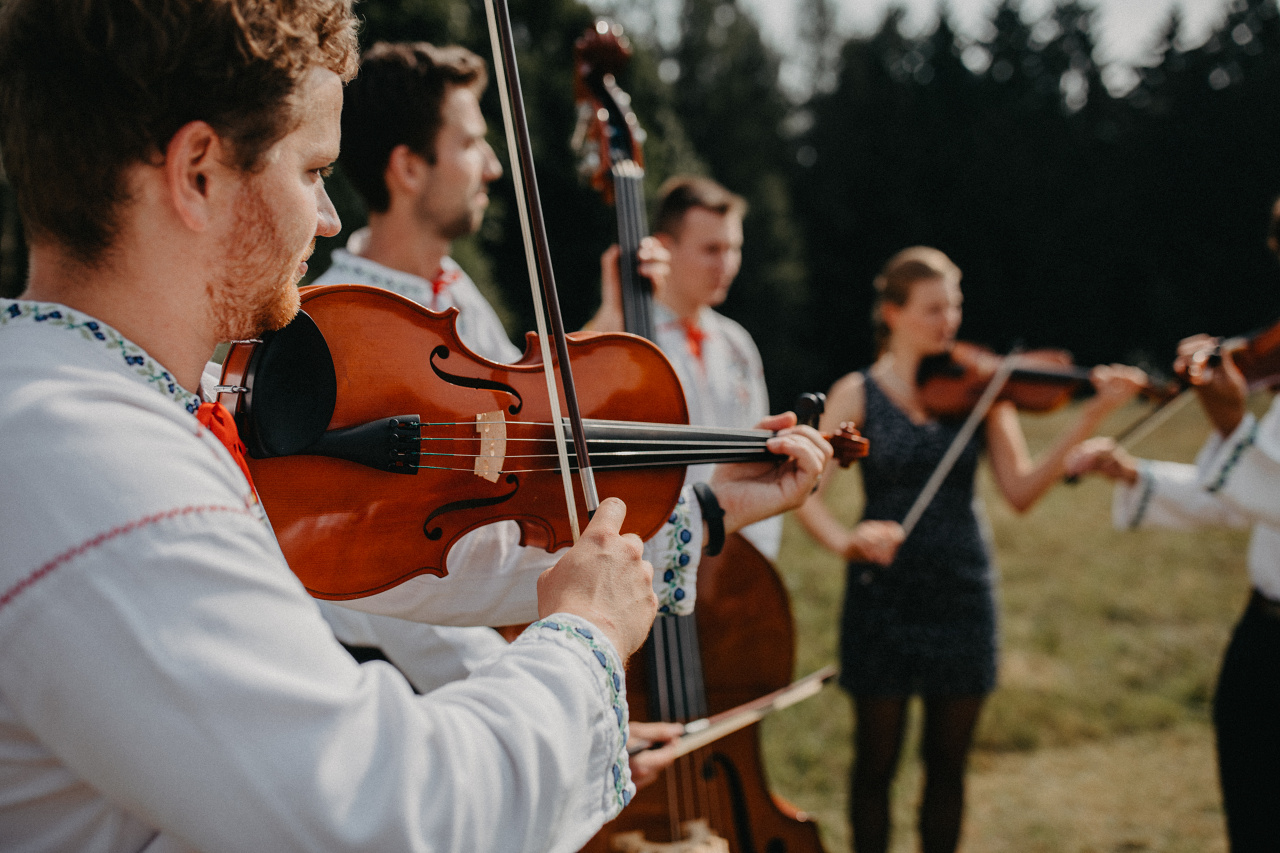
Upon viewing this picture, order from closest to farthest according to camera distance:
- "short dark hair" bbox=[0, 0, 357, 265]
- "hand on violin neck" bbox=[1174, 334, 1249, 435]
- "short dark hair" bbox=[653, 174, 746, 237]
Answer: "short dark hair" bbox=[0, 0, 357, 265] < "hand on violin neck" bbox=[1174, 334, 1249, 435] < "short dark hair" bbox=[653, 174, 746, 237]

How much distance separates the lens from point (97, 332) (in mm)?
852

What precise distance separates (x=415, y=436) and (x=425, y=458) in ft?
0.14

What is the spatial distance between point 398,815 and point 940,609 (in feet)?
8.89

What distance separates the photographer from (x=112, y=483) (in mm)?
714

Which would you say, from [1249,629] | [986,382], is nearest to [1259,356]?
[986,382]

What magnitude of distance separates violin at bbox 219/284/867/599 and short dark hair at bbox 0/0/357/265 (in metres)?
0.39

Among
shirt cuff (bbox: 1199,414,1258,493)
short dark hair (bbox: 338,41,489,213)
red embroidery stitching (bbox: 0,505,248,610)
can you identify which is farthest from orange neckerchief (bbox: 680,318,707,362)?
red embroidery stitching (bbox: 0,505,248,610)

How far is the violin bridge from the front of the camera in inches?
57.1

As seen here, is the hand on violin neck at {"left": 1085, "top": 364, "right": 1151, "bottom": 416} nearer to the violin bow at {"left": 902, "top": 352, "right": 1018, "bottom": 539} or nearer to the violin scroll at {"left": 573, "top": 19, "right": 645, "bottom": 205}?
the violin bow at {"left": 902, "top": 352, "right": 1018, "bottom": 539}

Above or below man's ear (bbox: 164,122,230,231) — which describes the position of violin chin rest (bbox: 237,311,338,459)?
below

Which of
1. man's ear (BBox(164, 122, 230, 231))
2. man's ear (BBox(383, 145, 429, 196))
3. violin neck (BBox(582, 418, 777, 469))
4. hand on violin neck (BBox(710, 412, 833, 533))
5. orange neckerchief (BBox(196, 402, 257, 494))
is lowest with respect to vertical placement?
hand on violin neck (BBox(710, 412, 833, 533))

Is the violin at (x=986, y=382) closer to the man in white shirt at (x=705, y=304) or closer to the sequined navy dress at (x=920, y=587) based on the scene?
the sequined navy dress at (x=920, y=587)

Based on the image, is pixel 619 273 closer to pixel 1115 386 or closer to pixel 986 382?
pixel 986 382

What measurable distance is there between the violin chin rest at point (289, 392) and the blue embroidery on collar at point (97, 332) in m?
0.30
